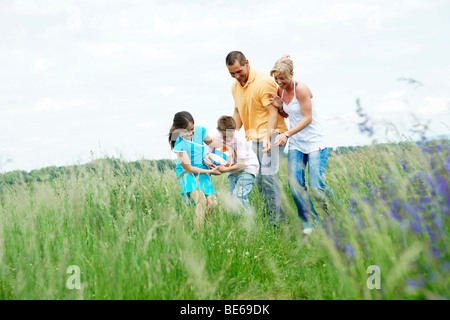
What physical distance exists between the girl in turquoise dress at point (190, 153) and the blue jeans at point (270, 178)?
2.27 feet

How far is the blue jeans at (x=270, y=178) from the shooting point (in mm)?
5168

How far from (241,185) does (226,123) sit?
89 centimetres

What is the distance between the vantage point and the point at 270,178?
5301 mm

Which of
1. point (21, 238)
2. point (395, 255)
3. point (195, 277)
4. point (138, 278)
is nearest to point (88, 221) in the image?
point (21, 238)

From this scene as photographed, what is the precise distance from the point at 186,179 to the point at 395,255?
9.41 feet

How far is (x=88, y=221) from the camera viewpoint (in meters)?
3.86

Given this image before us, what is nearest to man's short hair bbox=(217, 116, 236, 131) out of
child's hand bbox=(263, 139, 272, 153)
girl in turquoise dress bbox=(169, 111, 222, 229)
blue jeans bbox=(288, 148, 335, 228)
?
girl in turquoise dress bbox=(169, 111, 222, 229)

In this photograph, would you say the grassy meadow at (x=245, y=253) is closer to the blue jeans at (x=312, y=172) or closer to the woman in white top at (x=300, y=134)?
the blue jeans at (x=312, y=172)

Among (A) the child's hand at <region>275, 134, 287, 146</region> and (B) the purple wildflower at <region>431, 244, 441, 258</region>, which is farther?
(A) the child's hand at <region>275, 134, 287, 146</region>

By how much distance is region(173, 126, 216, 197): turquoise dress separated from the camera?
15.6 feet

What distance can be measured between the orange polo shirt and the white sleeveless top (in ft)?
1.02

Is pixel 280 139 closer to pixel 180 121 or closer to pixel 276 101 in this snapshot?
pixel 276 101

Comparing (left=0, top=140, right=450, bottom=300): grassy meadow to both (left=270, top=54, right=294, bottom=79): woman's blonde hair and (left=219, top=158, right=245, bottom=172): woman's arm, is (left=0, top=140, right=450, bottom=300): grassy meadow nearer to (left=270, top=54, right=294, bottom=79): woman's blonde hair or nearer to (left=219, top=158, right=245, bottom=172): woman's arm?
(left=219, top=158, right=245, bottom=172): woman's arm
